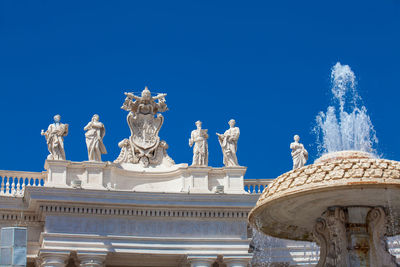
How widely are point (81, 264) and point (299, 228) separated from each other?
522 inches

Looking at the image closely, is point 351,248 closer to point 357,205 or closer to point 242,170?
point 357,205

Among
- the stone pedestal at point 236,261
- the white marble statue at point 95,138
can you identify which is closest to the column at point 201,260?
the stone pedestal at point 236,261

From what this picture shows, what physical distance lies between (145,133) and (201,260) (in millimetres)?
6247

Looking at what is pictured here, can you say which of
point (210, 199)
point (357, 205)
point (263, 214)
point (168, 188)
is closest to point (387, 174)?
point (357, 205)

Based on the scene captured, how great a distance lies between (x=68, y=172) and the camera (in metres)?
30.3

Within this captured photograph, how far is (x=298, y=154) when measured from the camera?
106 ft

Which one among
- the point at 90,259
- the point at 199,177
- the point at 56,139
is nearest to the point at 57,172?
the point at 56,139

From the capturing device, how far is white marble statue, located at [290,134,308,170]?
106ft

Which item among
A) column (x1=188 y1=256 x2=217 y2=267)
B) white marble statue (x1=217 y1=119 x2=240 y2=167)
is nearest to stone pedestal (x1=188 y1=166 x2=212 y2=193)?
white marble statue (x1=217 y1=119 x2=240 y2=167)

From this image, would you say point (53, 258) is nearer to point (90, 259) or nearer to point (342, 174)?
point (90, 259)

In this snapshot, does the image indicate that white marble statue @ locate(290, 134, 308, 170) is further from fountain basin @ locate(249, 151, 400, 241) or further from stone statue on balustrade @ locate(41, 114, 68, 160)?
fountain basin @ locate(249, 151, 400, 241)

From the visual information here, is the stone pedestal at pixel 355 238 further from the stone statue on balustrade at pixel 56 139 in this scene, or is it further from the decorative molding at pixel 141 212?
the stone statue on balustrade at pixel 56 139

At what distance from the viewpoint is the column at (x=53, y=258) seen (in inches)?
1103

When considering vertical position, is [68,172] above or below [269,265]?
above
